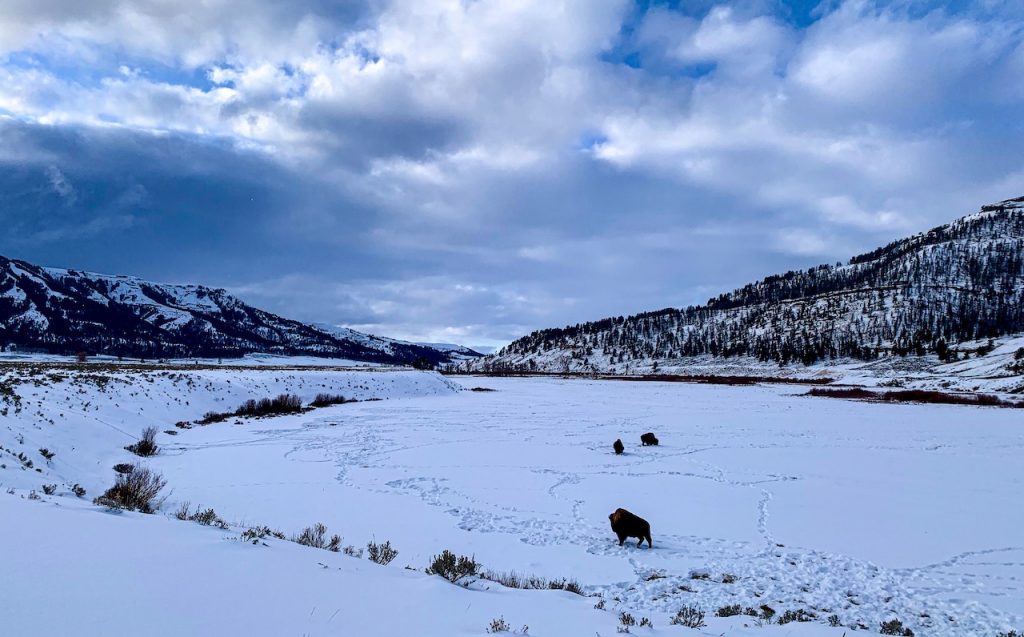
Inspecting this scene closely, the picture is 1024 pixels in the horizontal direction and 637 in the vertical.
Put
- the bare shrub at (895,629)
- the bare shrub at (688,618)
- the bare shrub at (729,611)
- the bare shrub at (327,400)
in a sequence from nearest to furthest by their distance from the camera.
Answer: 1. the bare shrub at (688,618)
2. the bare shrub at (895,629)
3. the bare shrub at (729,611)
4. the bare shrub at (327,400)

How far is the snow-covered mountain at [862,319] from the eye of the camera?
4658 inches

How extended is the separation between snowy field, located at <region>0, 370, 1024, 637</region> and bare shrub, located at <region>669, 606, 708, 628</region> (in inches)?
7.3

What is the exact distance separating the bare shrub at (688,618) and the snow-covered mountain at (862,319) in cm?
10638

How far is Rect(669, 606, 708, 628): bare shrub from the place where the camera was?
6172 mm

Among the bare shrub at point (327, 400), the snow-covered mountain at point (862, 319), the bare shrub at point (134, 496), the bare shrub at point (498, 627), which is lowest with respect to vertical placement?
the bare shrub at point (327, 400)

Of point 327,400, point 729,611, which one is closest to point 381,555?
point 729,611

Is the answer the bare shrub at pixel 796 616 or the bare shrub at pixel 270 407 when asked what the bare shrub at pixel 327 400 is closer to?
the bare shrub at pixel 270 407

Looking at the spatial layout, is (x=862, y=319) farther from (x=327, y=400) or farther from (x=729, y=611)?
(x=729, y=611)

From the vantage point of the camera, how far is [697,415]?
32750mm

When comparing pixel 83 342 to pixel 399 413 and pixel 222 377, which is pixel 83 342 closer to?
pixel 222 377

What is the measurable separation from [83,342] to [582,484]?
23943cm

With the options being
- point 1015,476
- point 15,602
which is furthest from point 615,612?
point 1015,476

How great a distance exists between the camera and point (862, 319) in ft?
455

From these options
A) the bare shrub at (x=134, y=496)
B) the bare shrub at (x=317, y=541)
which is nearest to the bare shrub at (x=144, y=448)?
the bare shrub at (x=134, y=496)
